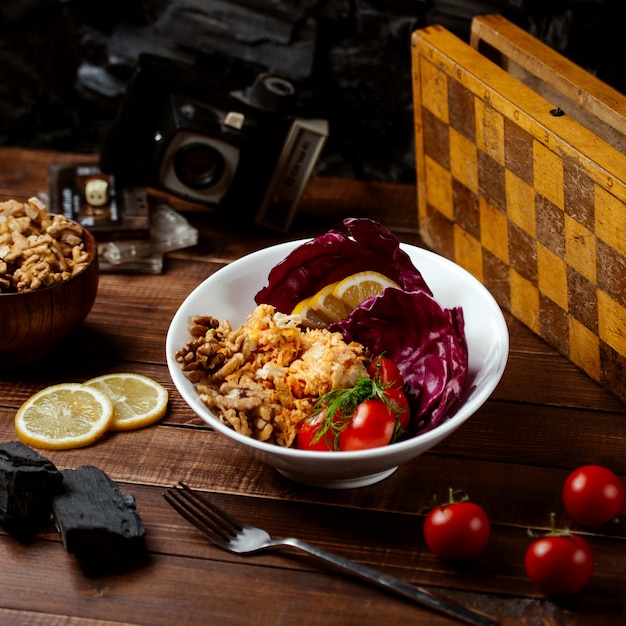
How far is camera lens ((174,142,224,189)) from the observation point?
6.44ft

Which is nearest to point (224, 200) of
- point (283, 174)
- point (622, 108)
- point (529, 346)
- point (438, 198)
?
point (283, 174)

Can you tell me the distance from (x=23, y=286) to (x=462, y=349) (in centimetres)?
75

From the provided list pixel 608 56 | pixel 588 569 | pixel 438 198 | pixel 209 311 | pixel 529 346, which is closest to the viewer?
pixel 588 569

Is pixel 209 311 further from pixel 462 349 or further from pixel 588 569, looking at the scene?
pixel 588 569

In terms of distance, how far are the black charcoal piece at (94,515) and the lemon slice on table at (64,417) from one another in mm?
137

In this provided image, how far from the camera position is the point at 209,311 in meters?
1.49

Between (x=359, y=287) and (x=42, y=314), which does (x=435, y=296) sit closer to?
(x=359, y=287)

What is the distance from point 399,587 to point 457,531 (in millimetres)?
109

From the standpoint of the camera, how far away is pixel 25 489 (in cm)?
128

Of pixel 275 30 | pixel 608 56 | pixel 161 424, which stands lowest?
pixel 161 424

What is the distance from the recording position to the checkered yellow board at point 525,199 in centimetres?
144

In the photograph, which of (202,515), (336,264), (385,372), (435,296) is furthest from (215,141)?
(202,515)

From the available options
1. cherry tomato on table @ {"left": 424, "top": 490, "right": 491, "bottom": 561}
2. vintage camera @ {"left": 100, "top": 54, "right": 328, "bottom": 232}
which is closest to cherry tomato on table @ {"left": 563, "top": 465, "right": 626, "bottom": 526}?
cherry tomato on table @ {"left": 424, "top": 490, "right": 491, "bottom": 561}

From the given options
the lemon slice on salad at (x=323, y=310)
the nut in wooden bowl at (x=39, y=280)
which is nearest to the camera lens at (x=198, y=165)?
the nut in wooden bowl at (x=39, y=280)
